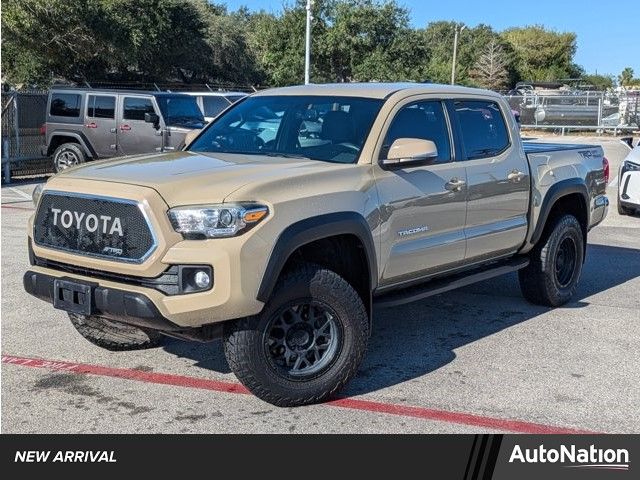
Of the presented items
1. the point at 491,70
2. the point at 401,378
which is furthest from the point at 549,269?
the point at 491,70

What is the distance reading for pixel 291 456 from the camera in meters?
3.92

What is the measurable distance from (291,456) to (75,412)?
1325mm

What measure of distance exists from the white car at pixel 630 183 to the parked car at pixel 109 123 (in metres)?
8.14

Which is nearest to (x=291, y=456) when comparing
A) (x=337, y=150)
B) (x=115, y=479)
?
(x=115, y=479)

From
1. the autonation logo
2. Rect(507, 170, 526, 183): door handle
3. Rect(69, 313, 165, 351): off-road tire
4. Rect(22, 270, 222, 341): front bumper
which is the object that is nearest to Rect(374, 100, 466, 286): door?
Rect(507, 170, 526, 183): door handle

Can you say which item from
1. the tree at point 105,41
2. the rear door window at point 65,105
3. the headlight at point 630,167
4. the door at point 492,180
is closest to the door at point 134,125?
the rear door window at point 65,105

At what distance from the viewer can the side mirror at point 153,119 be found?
47.5ft

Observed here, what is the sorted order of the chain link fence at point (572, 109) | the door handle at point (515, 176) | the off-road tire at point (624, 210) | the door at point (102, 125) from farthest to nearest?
the chain link fence at point (572, 109), the door at point (102, 125), the off-road tire at point (624, 210), the door handle at point (515, 176)

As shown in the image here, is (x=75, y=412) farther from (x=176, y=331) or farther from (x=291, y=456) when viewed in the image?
(x=291, y=456)

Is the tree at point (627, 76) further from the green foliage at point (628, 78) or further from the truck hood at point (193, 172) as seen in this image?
the truck hood at point (193, 172)

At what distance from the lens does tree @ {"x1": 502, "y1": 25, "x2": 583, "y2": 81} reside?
86.8m

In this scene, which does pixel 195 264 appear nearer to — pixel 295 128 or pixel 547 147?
pixel 295 128

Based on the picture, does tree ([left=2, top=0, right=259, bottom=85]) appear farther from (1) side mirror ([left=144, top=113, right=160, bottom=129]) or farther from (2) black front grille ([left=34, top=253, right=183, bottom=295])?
(2) black front grille ([left=34, top=253, right=183, bottom=295])

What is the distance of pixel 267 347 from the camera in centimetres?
430
